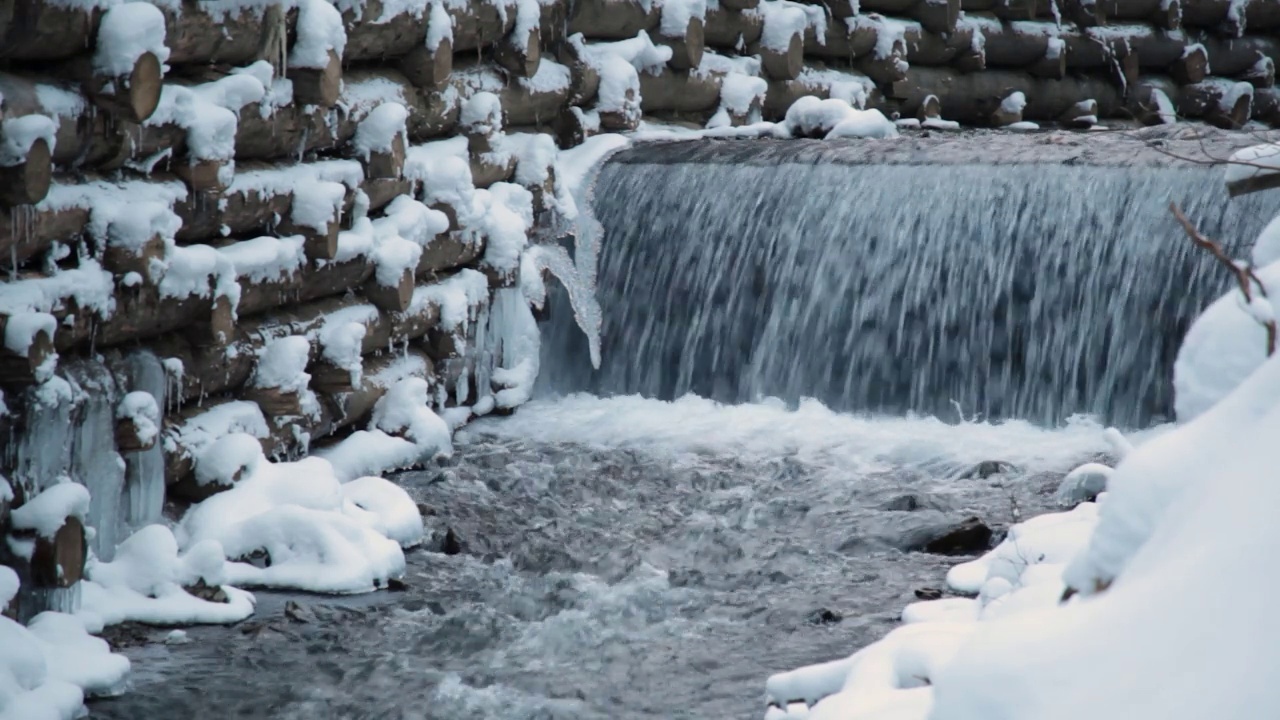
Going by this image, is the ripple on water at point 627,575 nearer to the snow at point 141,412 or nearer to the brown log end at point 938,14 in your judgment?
the snow at point 141,412

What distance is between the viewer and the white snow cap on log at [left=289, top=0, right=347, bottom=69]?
584cm

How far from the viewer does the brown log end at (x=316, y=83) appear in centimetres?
588

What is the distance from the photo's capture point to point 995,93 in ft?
43.2

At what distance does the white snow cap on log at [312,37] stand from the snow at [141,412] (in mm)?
1617

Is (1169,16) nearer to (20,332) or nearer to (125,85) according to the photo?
(125,85)

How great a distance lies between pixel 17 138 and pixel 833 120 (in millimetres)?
7046

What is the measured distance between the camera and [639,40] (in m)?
9.66

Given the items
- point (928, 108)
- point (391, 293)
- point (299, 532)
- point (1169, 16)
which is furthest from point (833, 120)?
point (299, 532)

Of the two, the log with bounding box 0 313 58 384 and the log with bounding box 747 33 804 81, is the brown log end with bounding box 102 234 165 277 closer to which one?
the log with bounding box 0 313 58 384

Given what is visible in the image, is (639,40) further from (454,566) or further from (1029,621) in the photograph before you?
(1029,621)

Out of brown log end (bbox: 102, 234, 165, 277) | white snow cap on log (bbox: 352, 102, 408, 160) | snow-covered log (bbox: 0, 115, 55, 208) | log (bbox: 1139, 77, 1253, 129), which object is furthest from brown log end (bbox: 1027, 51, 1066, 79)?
snow-covered log (bbox: 0, 115, 55, 208)

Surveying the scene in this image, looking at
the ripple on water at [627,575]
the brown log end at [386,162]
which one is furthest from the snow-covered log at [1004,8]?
the brown log end at [386,162]

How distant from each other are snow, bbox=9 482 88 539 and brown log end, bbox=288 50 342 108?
2109mm

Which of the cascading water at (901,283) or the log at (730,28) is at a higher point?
the log at (730,28)
